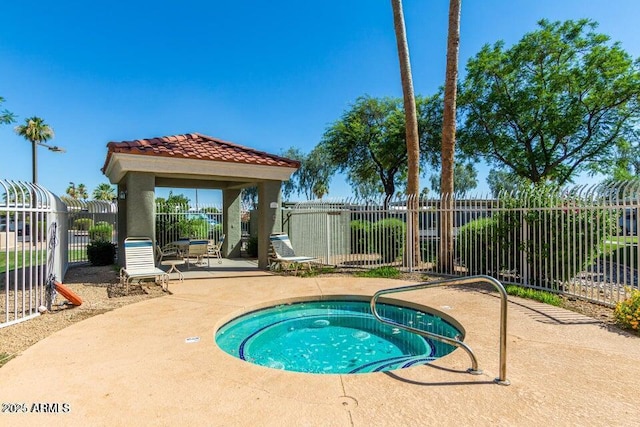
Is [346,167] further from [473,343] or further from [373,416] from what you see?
[373,416]

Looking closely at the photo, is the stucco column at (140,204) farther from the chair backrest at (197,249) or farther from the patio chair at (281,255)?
the patio chair at (281,255)

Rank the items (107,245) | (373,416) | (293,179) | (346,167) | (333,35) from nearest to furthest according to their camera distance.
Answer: (373,416) < (107,245) < (333,35) < (346,167) < (293,179)

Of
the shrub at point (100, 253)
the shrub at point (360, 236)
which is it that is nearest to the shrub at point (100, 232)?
the shrub at point (100, 253)

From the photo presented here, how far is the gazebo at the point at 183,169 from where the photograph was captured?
9641 mm

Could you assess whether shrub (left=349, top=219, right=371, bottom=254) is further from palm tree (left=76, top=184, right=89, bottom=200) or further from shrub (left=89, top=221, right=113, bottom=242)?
palm tree (left=76, top=184, right=89, bottom=200)

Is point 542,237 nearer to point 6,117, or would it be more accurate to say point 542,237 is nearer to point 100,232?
point 6,117

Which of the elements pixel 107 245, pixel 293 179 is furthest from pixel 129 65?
pixel 293 179

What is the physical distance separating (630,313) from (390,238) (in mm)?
8018

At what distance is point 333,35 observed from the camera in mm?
17297

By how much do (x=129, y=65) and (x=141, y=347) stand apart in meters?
16.0

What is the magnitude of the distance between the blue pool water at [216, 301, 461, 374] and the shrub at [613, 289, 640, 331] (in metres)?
2.67

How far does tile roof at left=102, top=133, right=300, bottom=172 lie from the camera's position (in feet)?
31.2

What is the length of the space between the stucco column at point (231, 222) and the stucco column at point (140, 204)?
20.5 ft

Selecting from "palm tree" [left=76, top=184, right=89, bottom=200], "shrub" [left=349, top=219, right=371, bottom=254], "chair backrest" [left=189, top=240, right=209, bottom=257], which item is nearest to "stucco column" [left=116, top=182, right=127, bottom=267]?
"chair backrest" [left=189, top=240, right=209, bottom=257]
